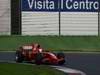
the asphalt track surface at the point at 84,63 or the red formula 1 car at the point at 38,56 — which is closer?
the asphalt track surface at the point at 84,63

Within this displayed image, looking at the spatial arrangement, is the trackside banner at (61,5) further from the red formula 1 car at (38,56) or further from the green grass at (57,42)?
the red formula 1 car at (38,56)

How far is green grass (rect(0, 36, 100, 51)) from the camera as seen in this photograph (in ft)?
108

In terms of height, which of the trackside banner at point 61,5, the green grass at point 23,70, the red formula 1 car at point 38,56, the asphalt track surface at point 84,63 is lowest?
the asphalt track surface at point 84,63

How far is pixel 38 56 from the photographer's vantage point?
71.4ft

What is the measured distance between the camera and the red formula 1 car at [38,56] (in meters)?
21.4

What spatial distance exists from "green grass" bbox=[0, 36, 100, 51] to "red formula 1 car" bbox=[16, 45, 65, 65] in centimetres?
921

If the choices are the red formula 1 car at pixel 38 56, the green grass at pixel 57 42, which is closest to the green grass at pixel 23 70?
the red formula 1 car at pixel 38 56

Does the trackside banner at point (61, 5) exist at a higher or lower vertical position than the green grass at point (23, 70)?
higher

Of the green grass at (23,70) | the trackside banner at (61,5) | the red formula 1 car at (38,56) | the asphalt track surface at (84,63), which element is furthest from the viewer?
the trackside banner at (61,5)

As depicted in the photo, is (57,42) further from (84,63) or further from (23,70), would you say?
(23,70)

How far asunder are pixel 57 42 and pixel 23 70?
26571mm

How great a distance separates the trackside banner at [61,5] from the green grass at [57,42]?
3.06m

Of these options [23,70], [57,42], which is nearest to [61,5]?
[57,42]

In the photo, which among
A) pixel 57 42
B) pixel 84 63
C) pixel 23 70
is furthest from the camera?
pixel 57 42
